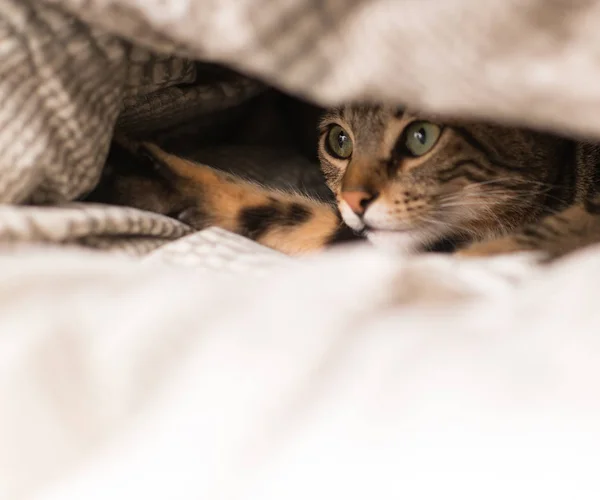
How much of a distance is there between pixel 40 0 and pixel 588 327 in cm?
48

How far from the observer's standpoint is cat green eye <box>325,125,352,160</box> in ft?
2.92

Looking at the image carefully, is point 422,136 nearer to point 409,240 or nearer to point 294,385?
point 409,240

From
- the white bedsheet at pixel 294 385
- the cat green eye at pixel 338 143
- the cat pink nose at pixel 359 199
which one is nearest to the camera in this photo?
the white bedsheet at pixel 294 385

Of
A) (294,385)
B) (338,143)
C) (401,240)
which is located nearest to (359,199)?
(401,240)

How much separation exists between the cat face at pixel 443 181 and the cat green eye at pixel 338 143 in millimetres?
99

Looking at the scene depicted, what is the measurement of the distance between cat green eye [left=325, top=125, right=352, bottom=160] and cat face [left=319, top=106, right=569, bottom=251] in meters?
0.10

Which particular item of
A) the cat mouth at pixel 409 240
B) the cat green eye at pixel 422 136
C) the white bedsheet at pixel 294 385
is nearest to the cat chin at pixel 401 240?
the cat mouth at pixel 409 240

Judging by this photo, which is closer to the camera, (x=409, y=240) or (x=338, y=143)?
(x=409, y=240)

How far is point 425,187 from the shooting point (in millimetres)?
Answer: 763

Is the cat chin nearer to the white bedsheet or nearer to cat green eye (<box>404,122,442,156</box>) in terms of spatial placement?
cat green eye (<box>404,122,442,156</box>)

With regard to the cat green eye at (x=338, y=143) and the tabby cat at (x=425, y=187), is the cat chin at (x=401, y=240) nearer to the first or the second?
the tabby cat at (x=425, y=187)

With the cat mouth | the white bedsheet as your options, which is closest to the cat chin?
the cat mouth

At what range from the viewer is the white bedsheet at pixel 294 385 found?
0.28 metres

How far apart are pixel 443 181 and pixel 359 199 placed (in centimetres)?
11
